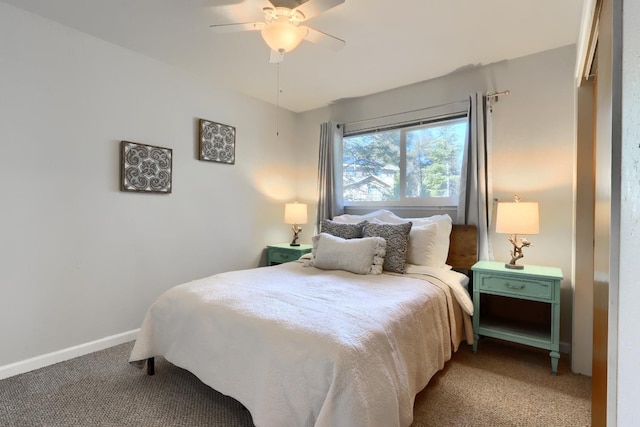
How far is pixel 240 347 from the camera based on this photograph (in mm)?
1509

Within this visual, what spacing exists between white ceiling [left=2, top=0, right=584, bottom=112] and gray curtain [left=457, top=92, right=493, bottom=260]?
0.44 metres

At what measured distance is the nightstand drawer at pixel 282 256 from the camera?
11.8 ft

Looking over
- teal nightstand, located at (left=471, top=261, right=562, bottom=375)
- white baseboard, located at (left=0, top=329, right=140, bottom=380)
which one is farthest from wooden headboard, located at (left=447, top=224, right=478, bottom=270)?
white baseboard, located at (left=0, top=329, right=140, bottom=380)

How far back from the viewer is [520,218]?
232 cm

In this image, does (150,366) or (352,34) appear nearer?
(150,366)

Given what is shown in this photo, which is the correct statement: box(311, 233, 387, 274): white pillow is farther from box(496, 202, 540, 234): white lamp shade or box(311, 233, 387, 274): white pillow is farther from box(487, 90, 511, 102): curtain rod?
box(487, 90, 511, 102): curtain rod

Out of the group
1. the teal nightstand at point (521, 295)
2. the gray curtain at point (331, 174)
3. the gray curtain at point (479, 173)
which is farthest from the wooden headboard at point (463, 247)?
the gray curtain at point (331, 174)

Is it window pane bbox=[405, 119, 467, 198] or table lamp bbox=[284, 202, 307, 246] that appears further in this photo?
table lamp bbox=[284, 202, 307, 246]

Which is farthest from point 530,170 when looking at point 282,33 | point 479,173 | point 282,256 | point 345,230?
point 282,256

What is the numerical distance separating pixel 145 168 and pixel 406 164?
102 inches

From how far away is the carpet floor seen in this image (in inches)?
65.8

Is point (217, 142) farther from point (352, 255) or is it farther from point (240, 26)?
point (352, 255)

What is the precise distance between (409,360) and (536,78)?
101 inches

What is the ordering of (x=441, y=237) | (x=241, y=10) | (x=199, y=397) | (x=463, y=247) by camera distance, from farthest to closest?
(x=463, y=247) → (x=441, y=237) → (x=241, y=10) → (x=199, y=397)
